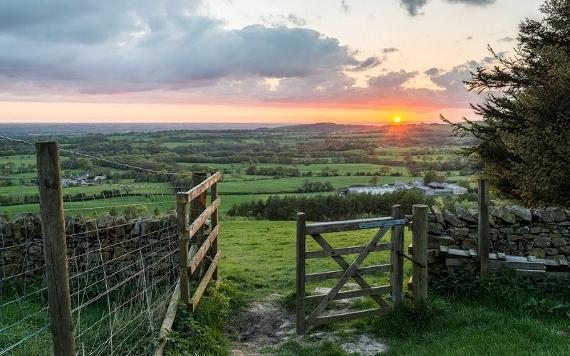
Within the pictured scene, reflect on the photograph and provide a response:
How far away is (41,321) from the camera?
792 centimetres

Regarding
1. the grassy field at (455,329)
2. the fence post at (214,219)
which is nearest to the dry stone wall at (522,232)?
the grassy field at (455,329)

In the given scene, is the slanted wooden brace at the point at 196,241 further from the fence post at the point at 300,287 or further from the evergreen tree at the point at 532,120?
the evergreen tree at the point at 532,120

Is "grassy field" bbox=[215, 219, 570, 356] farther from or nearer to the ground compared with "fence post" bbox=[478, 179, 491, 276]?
nearer to the ground

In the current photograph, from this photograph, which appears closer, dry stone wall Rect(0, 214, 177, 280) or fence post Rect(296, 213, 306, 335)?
fence post Rect(296, 213, 306, 335)

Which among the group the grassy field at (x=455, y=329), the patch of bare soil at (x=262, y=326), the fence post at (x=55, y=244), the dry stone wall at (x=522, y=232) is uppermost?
the fence post at (x=55, y=244)

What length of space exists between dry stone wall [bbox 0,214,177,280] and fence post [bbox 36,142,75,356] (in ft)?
19.9

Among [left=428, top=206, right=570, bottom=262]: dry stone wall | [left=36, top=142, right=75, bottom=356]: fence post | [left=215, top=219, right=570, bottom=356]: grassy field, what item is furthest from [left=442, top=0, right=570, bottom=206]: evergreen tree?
[left=36, top=142, right=75, bottom=356]: fence post

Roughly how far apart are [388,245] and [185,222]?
3.40 m

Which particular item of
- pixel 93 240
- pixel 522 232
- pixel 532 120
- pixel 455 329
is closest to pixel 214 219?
pixel 93 240

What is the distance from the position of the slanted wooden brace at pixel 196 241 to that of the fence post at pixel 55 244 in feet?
10.3

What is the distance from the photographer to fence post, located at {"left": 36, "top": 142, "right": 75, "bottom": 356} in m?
3.73

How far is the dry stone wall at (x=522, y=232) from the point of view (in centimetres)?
1005

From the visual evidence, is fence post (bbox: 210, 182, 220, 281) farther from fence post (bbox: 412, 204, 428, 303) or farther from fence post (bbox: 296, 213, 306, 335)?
fence post (bbox: 412, 204, 428, 303)

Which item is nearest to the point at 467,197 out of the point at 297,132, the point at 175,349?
the point at 175,349
